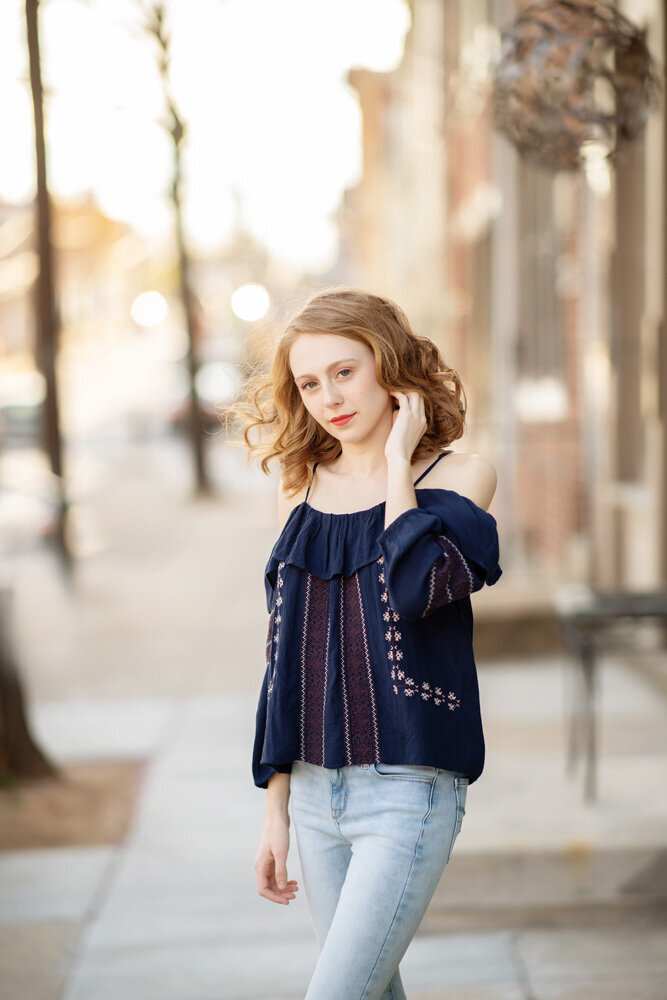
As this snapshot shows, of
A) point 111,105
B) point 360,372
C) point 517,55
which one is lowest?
point 360,372

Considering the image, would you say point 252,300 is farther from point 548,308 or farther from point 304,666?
point 304,666

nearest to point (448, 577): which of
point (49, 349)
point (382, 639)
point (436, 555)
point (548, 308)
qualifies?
point (436, 555)

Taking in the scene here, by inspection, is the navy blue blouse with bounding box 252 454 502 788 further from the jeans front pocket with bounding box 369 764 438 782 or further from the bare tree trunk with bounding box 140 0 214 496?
the bare tree trunk with bounding box 140 0 214 496

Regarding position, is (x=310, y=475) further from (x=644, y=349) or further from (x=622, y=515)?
(x=622, y=515)

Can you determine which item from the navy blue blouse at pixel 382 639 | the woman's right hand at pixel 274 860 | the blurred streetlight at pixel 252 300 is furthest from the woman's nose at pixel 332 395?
the blurred streetlight at pixel 252 300

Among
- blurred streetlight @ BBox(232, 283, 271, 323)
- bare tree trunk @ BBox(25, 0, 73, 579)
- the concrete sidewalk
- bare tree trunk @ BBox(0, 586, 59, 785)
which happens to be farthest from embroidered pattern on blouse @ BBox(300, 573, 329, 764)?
blurred streetlight @ BBox(232, 283, 271, 323)

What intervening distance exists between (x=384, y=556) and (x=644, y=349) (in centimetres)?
551

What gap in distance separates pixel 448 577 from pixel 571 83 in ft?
9.47

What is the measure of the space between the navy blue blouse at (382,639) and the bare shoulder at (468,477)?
0.08 feet

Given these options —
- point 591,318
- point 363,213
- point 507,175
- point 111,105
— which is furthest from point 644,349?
point 363,213

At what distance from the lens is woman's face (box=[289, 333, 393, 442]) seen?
2295 millimetres

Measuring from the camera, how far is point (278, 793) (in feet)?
7.90

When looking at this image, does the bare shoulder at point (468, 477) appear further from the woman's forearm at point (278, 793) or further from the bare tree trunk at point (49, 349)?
the bare tree trunk at point (49, 349)

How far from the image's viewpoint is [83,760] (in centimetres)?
653
